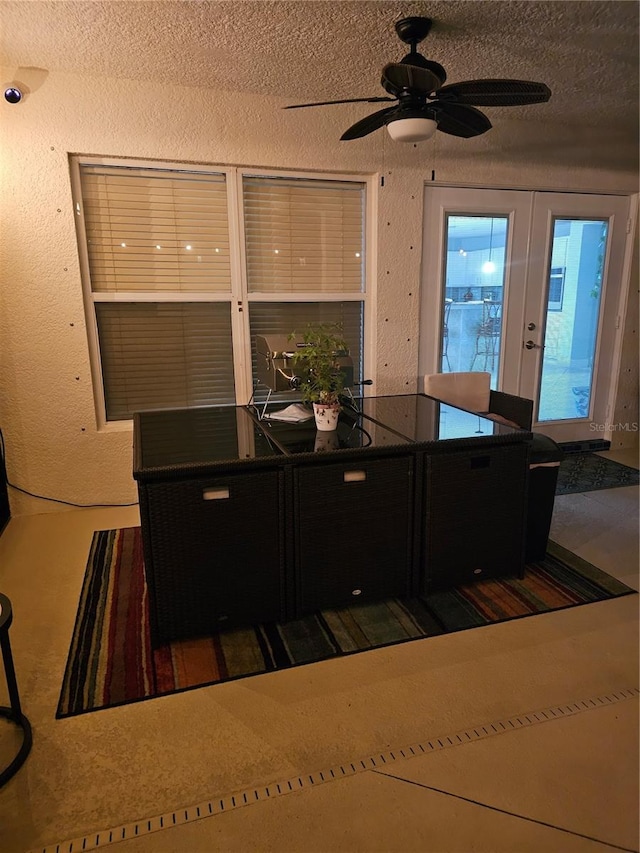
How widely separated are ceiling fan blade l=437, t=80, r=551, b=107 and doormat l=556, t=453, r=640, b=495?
246 centimetres

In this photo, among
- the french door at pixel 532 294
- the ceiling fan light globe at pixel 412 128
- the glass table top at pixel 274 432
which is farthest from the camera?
the french door at pixel 532 294

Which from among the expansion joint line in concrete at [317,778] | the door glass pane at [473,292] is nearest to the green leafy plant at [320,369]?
the expansion joint line in concrete at [317,778]

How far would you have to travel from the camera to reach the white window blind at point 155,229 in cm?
327

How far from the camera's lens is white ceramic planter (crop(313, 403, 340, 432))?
7.91 feet

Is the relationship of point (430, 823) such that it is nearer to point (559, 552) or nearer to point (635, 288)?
point (559, 552)

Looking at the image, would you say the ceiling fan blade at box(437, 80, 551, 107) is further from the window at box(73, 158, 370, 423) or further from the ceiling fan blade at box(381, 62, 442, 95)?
the window at box(73, 158, 370, 423)

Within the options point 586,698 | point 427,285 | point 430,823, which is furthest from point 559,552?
point 427,285

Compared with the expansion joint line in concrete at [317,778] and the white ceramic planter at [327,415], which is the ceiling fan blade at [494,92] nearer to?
the white ceramic planter at [327,415]

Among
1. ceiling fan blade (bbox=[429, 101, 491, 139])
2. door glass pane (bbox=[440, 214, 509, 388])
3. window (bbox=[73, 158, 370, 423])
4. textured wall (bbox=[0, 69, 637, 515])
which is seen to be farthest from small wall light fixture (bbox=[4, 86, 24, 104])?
door glass pane (bbox=[440, 214, 509, 388])

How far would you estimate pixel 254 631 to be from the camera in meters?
2.18

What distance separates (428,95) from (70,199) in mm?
2106

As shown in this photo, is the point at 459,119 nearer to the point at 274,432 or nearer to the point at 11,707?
the point at 274,432

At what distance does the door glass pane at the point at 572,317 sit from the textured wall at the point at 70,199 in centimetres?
103

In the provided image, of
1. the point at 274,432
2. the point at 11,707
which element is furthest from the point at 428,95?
the point at 11,707
